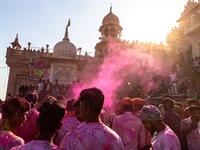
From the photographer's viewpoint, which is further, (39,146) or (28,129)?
(28,129)

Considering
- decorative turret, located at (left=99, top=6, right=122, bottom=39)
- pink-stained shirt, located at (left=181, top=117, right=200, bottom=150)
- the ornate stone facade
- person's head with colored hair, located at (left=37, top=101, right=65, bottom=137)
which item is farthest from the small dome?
person's head with colored hair, located at (left=37, top=101, right=65, bottom=137)

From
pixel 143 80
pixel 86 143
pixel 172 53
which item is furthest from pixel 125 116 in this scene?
pixel 172 53

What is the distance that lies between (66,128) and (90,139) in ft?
6.42

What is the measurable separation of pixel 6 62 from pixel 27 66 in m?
2.67

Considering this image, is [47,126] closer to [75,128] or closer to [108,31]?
[75,128]

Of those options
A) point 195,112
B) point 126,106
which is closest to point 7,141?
point 126,106

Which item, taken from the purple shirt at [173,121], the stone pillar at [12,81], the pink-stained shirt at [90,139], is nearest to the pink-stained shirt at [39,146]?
the pink-stained shirt at [90,139]

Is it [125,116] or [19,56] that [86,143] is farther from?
[19,56]

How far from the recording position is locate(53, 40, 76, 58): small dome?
29.1m

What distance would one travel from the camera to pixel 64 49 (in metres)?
29.4

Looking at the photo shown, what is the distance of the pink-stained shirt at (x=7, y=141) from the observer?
309 cm

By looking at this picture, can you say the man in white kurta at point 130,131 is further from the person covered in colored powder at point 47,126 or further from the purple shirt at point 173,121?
the person covered in colored powder at point 47,126

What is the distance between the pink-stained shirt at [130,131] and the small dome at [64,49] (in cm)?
2375

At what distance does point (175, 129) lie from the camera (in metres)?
6.11
